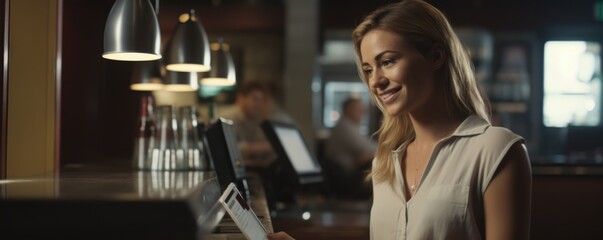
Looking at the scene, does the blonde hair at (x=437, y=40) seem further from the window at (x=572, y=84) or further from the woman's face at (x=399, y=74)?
the window at (x=572, y=84)

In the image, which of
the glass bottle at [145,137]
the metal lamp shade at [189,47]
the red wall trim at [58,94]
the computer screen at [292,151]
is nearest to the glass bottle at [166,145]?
the glass bottle at [145,137]

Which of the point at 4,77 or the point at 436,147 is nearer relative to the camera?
the point at 436,147

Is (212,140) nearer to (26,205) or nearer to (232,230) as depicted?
(232,230)

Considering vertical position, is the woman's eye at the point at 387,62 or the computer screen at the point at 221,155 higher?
the woman's eye at the point at 387,62

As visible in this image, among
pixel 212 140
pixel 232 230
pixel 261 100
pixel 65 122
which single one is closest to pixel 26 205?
pixel 232 230

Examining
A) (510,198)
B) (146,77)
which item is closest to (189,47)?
(146,77)

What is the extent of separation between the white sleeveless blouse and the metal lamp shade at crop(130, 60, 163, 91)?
2465 millimetres

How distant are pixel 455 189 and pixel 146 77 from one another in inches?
105

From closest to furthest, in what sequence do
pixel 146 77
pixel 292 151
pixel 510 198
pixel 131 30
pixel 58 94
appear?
pixel 510 198 → pixel 131 30 → pixel 58 94 → pixel 292 151 → pixel 146 77

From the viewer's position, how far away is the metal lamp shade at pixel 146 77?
4199 mm

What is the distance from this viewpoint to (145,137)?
310 cm

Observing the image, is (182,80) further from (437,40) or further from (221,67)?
(437,40)

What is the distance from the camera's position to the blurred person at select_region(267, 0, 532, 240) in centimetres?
184

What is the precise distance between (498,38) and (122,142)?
527 cm
